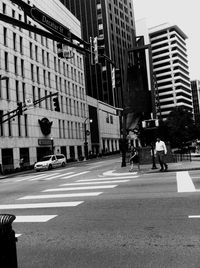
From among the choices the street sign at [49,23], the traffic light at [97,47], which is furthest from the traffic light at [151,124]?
the street sign at [49,23]

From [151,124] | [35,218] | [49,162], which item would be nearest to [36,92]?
[49,162]

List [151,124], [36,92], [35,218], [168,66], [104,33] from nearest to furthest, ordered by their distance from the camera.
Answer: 1. [35,218]
2. [151,124]
3. [36,92]
4. [104,33]
5. [168,66]

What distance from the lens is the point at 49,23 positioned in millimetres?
7270

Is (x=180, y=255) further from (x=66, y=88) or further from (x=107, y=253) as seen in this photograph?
(x=66, y=88)

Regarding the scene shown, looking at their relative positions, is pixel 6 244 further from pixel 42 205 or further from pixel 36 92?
pixel 36 92

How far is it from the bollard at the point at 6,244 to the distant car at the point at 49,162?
33.7m

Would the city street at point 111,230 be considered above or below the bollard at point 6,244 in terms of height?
below

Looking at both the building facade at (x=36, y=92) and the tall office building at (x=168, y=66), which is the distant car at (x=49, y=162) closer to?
the building facade at (x=36, y=92)

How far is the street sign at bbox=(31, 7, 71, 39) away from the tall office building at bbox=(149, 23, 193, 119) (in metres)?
157

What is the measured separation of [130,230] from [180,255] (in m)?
1.57

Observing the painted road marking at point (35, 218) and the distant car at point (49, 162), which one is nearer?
the painted road marking at point (35, 218)

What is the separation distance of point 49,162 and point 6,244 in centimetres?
3464

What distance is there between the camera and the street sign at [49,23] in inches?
271

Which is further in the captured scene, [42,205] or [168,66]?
[168,66]
